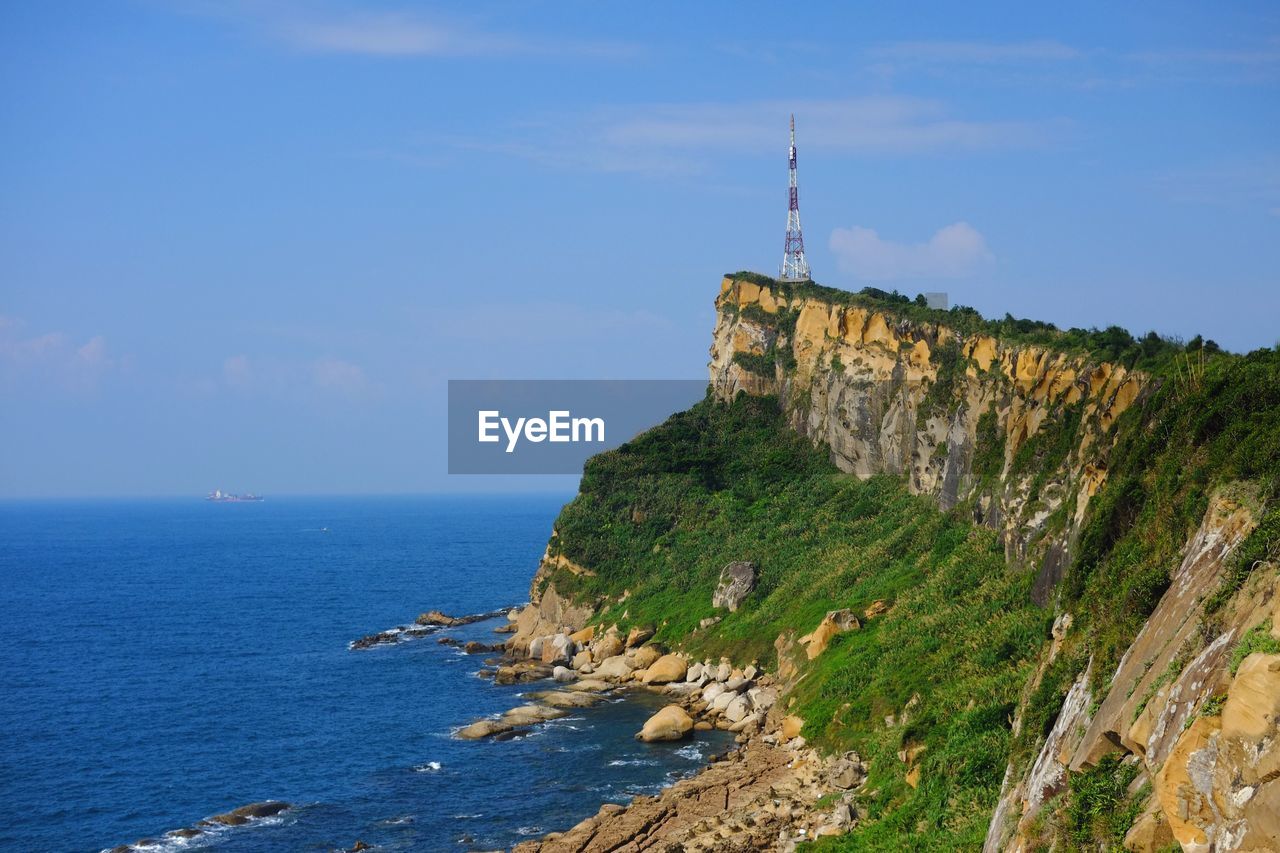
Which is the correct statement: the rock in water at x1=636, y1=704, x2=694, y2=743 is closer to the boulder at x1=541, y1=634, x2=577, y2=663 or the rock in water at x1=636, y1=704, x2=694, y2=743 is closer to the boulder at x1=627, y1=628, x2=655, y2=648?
the boulder at x1=627, y1=628, x2=655, y2=648

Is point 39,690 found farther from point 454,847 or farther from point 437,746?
point 454,847

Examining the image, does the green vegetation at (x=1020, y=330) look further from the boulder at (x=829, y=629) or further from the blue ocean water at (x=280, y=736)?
the blue ocean water at (x=280, y=736)

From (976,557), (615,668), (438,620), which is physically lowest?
(438,620)

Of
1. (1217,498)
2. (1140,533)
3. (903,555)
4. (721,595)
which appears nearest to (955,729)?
(1140,533)

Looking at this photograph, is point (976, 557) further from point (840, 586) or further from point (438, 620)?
point (438, 620)

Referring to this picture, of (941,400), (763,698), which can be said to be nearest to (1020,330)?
(941,400)
